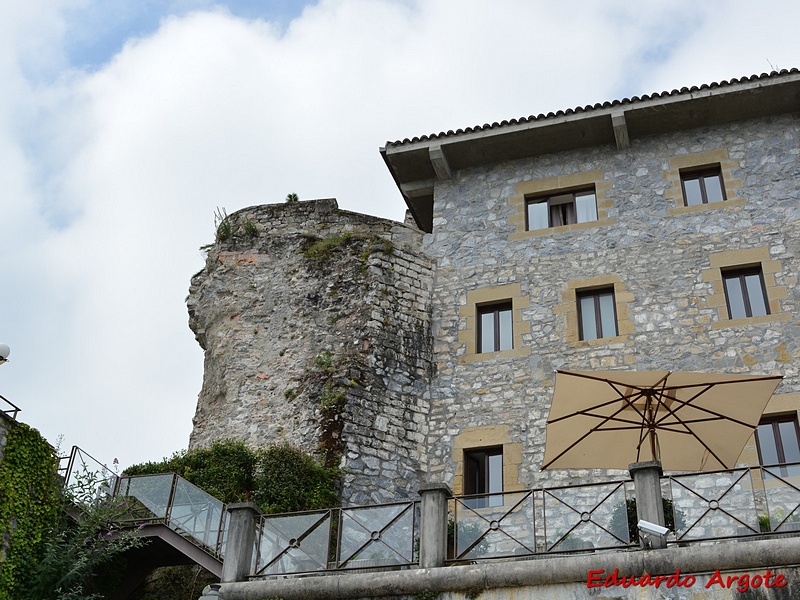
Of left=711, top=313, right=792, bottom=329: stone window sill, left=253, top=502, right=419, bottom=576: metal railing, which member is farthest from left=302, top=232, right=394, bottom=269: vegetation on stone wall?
left=253, top=502, right=419, bottom=576: metal railing

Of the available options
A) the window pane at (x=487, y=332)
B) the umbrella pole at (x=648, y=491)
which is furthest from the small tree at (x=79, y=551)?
the umbrella pole at (x=648, y=491)

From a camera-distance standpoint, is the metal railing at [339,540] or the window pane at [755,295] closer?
the metal railing at [339,540]

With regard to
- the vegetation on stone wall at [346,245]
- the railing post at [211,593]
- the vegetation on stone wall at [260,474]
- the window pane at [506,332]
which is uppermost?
the vegetation on stone wall at [346,245]

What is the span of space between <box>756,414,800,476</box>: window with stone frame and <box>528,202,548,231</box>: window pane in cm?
536

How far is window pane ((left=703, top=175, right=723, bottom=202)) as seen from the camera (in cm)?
1681

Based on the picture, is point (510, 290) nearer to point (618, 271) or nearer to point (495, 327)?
point (495, 327)

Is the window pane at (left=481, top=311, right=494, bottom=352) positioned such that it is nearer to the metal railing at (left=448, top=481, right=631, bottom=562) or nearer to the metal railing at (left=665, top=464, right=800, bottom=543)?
the metal railing at (left=448, top=481, right=631, bottom=562)

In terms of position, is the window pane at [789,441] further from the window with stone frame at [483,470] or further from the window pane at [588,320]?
the window with stone frame at [483,470]

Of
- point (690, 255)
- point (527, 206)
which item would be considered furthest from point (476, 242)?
point (690, 255)

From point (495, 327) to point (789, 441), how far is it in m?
5.04

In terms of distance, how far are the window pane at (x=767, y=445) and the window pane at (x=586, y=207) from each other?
488 centimetres

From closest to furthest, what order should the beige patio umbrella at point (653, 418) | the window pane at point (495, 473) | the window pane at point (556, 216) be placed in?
the beige patio umbrella at point (653, 418), the window pane at point (495, 473), the window pane at point (556, 216)

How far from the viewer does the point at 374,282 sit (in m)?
17.0

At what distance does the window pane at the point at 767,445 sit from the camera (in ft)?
45.5
